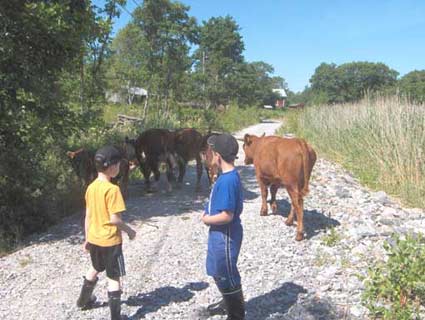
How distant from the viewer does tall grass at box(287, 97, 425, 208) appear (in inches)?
390

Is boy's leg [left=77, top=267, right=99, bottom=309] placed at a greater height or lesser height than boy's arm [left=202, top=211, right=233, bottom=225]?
lesser

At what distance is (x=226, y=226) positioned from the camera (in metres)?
3.85

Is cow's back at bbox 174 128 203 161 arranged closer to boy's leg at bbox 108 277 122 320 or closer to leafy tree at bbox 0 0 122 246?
leafy tree at bbox 0 0 122 246

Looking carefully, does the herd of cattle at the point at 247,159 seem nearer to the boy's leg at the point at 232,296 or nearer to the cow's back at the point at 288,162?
the cow's back at the point at 288,162

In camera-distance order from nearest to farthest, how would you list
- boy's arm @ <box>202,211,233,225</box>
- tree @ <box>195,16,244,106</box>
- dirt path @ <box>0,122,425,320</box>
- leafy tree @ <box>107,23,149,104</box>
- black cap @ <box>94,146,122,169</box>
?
boy's arm @ <box>202,211,233,225</box>
black cap @ <box>94,146,122,169</box>
dirt path @ <box>0,122,425,320</box>
leafy tree @ <box>107,23,149,104</box>
tree @ <box>195,16,244,106</box>

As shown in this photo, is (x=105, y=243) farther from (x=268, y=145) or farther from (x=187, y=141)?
(x=187, y=141)

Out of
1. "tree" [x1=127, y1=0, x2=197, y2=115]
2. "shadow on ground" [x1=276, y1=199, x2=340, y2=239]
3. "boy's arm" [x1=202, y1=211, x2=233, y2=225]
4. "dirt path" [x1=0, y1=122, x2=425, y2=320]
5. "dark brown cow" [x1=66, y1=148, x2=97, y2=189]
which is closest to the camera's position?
"boy's arm" [x1=202, y1=211, x2=233, y2=225]

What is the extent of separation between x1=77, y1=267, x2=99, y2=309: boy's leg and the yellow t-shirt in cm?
40

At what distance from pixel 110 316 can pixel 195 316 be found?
83 centimetres

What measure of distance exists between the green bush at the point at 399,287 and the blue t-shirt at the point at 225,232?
138 centimetres

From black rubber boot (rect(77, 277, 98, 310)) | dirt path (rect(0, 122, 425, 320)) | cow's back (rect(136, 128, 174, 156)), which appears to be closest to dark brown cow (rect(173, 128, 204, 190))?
cow's back (rect(136, 128, 174, 156))

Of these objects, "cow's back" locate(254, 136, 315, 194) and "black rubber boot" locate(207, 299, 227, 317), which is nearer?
"black rubber boot" locate(207, 299, 227, 317)

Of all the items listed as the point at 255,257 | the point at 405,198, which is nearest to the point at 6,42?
the point at 255,257

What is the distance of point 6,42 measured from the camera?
6.19 metres
